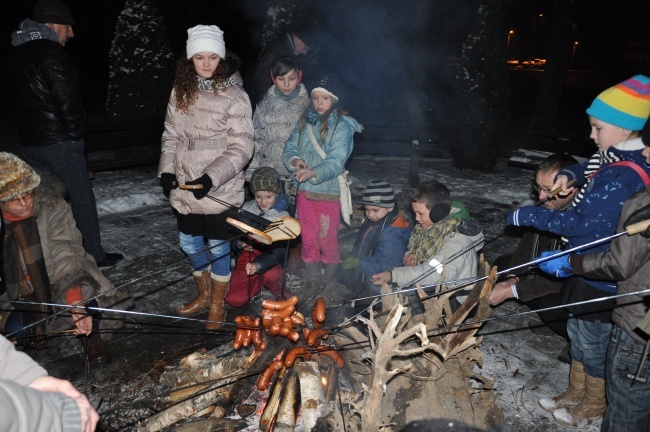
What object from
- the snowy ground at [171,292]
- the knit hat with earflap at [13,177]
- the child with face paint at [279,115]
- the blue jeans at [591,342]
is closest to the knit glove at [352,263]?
the child with face paint at [279,115]

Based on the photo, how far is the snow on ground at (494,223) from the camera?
377 centimetres

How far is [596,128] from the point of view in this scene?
3.08 metres

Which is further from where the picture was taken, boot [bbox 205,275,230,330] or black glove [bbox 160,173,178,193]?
boot [bbox 205,275,230,330]

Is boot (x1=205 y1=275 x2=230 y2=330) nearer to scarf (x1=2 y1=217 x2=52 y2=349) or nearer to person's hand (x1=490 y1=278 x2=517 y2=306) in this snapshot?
scarf (x1=2 y1=217 x2=52 y2=349)

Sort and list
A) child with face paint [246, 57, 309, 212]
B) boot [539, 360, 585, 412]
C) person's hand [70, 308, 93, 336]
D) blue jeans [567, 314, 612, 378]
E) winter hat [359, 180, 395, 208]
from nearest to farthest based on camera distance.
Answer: blue jeans [567, 314, 612, 378], boot [539, 360, 585, 412], person's hand [70, 308, 93, 336], winter hat [359, 180, 395, 208], child with face paint [246, 57, 309, 212]

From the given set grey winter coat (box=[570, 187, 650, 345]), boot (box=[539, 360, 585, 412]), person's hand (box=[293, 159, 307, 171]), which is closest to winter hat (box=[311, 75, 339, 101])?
person's hand (box=[293, 159, 307, 171])

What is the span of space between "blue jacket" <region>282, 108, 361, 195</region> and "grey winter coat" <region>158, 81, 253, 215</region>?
2.53 ft

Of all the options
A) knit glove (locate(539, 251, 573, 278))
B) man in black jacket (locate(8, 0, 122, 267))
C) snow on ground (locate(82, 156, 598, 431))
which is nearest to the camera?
knit glove (locate(539, 251, 573, 278))

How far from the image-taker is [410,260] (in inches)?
167

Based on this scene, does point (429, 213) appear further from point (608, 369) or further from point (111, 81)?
point (111, 81)

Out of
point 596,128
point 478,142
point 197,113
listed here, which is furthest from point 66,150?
point 478,142

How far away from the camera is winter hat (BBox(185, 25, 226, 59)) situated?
157 inches

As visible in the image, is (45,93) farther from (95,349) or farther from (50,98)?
(95,349)

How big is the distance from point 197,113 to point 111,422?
8.09ft
